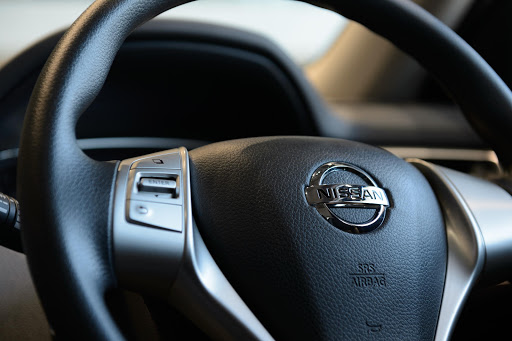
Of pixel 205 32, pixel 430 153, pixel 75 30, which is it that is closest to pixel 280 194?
pixel 75 30

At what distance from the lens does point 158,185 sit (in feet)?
1.89

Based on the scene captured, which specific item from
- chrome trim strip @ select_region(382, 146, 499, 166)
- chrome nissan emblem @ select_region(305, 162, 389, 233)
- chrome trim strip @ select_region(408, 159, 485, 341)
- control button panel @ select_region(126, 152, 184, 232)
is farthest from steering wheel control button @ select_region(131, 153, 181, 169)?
chrome trim strip @ select_region(382, 146, 499, 166)

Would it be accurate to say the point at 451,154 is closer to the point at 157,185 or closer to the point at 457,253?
the point at 457,253

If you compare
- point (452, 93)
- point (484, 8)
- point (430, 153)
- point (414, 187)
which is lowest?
point (430, 153)

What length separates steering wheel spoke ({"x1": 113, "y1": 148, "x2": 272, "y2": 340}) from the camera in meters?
0.53

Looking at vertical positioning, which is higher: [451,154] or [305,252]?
[305,252]

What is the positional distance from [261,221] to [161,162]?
0.41 feet

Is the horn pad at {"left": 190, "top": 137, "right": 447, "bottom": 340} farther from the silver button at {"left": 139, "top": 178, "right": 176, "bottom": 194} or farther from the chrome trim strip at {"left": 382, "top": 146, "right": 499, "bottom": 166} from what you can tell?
the chrome trim strip at {"left": 382, "top": 146, "right": 499, "bottom": 166}

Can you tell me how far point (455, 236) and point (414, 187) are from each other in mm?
83

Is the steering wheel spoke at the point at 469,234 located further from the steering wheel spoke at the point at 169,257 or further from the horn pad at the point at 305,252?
the steering wheel spoke at the point at 169,257

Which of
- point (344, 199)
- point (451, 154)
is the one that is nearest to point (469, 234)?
point (344, 199)

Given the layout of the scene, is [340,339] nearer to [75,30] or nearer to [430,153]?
[75,30]

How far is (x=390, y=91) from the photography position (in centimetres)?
182

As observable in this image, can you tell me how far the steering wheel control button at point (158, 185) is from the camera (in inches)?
22.2
